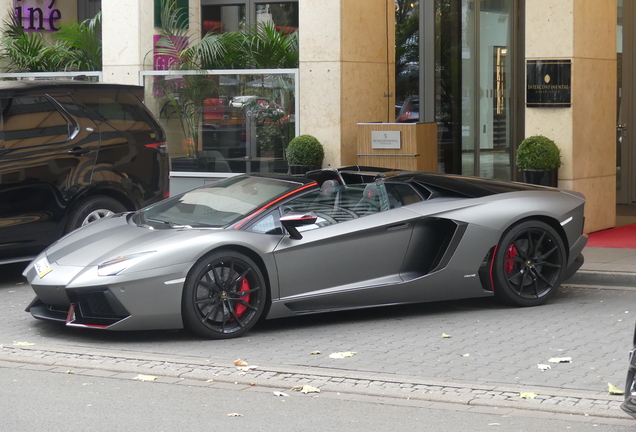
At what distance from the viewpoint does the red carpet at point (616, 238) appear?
11.4m

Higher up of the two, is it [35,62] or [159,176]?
[35,62]

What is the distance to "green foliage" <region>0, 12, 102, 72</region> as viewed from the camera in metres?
15.8

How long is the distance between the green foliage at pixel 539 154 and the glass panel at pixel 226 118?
3.54 metres

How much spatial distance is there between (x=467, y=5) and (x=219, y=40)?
4415mm

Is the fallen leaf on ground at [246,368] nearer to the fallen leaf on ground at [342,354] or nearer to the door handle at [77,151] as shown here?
the fallen leaf on ground at [342,354]

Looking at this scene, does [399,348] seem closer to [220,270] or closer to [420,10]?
[220,270]

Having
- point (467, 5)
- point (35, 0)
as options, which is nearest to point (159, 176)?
point (467, 5)

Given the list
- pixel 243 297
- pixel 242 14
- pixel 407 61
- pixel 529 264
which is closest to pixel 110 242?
pixel 243 297

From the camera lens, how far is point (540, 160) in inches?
457

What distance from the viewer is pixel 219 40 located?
1441 centimetres

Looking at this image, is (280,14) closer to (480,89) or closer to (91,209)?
(480,89)

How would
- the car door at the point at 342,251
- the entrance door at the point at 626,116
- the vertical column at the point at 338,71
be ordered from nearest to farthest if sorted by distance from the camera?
the car door at the point at 342,251 → the vertical column at the point at 338,71 → the entrance door at the point at 626,116

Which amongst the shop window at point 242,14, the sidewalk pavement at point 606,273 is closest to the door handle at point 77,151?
the sidewalk pavement at point 606,273

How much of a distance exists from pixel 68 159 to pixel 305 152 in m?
4.17
